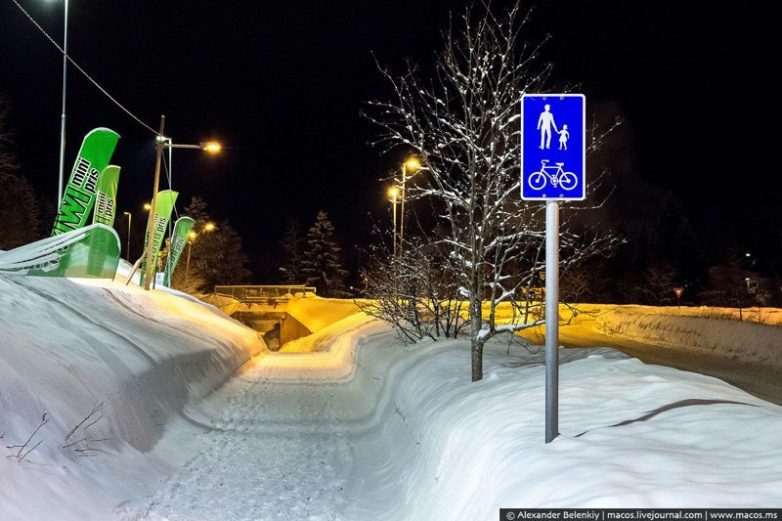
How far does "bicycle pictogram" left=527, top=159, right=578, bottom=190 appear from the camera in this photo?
5117 millimetres

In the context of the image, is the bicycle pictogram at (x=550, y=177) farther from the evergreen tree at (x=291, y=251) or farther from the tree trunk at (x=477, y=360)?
the evergreen tree at (x=291, y=251)

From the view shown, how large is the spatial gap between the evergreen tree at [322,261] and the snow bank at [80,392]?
221ft

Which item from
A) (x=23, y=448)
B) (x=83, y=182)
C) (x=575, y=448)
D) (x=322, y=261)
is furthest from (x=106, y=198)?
(x=322, y=261)

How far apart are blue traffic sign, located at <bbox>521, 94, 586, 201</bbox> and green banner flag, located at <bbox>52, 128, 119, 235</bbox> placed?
63.3 feet

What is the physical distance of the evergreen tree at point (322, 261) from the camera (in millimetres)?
84688

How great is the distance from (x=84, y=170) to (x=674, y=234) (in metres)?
69.4

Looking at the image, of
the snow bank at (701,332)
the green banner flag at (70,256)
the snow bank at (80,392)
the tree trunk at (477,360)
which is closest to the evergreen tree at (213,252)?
the snow bank at (701,332)

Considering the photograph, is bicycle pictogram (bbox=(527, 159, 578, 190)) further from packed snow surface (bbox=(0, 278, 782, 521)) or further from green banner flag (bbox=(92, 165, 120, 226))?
green banner flag (bbox=(92, 165, 120, 226))

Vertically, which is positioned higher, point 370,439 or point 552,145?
point 552,145

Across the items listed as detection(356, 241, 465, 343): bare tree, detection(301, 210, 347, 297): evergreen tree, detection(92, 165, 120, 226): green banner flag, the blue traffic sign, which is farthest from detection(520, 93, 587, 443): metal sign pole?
detection(301, 210, 347, 297): evergreen tree

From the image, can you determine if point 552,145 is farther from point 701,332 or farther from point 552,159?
point 701,332

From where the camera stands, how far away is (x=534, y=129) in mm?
5172

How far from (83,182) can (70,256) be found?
435 centimetres

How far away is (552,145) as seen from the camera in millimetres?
5164
